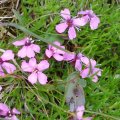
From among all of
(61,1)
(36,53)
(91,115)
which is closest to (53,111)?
(91,115)

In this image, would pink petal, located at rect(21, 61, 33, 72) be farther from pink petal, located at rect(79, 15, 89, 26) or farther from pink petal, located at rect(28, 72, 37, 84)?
pink petal, located at rect(79, 15, 89, 26)

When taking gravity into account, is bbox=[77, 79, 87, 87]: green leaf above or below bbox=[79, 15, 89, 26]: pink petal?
below

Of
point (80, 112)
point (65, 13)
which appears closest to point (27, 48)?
point (65, 13)

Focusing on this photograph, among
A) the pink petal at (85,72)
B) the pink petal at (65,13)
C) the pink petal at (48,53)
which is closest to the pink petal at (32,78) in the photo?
the pink petal at (48,53)

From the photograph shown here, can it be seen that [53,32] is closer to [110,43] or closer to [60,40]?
[60,40]

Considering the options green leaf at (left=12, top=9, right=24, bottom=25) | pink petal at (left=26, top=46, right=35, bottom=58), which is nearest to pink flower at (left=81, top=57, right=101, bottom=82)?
pink petal at (left=26, top=46, right=35, bottom=58)

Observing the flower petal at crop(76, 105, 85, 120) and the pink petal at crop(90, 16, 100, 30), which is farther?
the pink petal at crop(90, 16, 100, 30)
